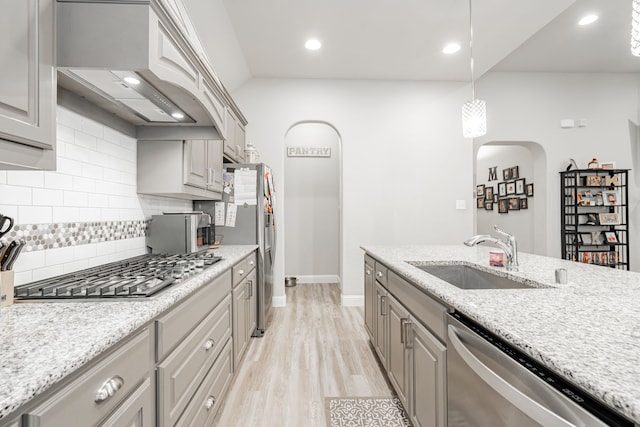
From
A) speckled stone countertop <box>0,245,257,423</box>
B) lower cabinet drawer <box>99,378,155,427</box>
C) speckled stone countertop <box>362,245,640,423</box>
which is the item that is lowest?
lower cabinet drawer <box>99,378,155,427</box>

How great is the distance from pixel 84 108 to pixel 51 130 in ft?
2.76

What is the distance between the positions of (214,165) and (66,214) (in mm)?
1334

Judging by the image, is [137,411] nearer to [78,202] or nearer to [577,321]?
[78,202]

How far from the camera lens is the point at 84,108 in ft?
5.32

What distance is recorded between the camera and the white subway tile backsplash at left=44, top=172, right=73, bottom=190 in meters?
1.39

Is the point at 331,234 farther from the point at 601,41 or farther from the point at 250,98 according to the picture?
the point at 601,41

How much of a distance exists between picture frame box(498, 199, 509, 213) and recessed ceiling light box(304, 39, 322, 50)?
13.9 feet

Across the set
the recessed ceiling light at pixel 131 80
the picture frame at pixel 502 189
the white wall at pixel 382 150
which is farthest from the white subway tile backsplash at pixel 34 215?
the picture frame at pixel 502 189

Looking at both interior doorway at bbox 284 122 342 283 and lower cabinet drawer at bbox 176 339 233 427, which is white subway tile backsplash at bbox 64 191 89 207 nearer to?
lower cabinet drawer at bbox 176 339 233 427

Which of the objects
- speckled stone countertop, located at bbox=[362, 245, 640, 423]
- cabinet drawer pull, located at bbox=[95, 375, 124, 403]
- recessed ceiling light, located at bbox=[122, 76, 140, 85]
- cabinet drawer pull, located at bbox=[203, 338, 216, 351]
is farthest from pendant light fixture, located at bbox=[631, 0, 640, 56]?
cabinet drawer pull, located at bbox=[203, 338, 216, 351]

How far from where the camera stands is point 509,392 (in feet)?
2.42

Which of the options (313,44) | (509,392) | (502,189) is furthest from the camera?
(502,189)

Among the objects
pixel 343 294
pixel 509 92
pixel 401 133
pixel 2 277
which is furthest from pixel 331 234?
pixel 2 277

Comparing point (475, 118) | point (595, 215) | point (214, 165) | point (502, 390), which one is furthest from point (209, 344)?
point (595, 215)
